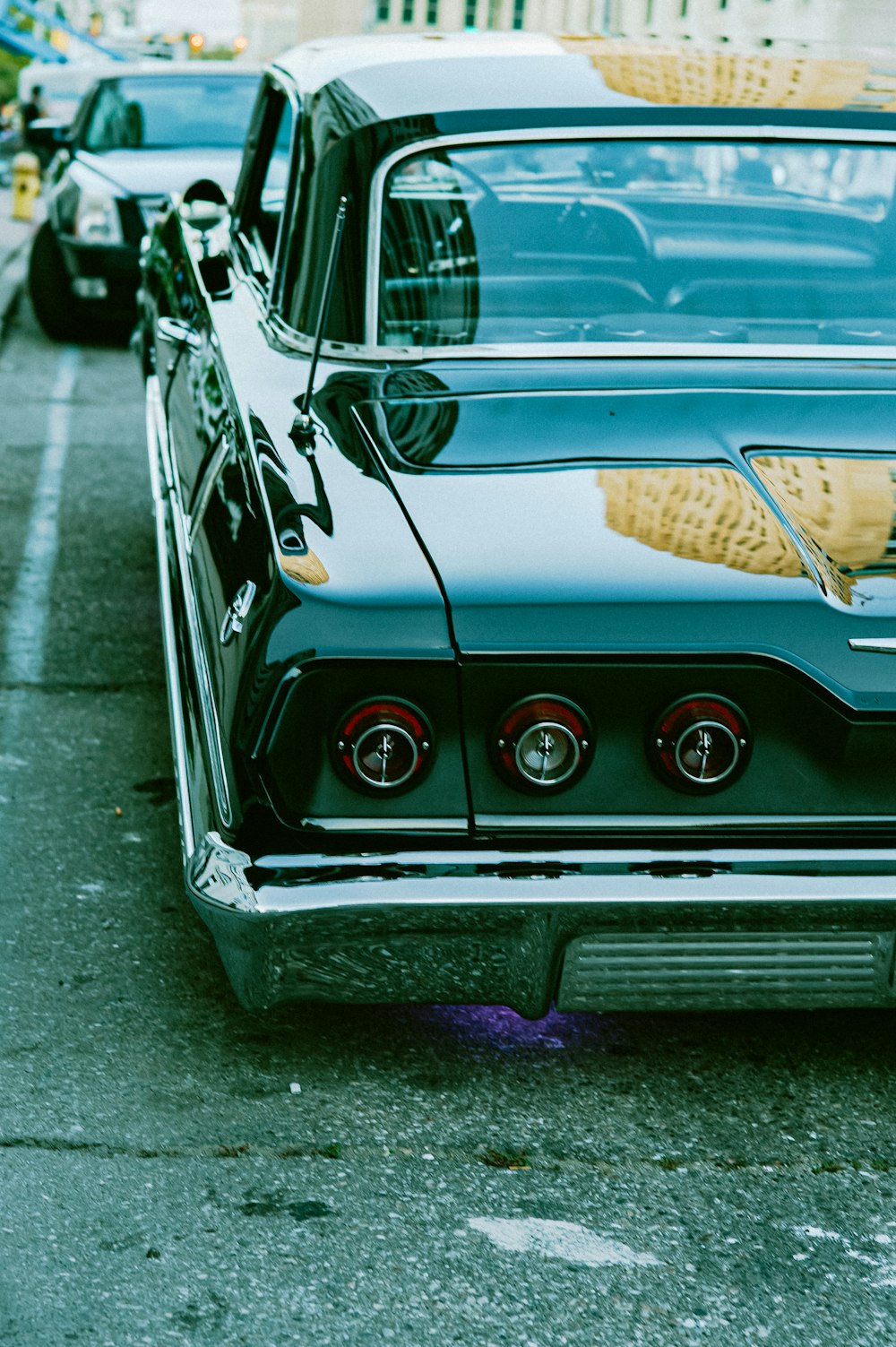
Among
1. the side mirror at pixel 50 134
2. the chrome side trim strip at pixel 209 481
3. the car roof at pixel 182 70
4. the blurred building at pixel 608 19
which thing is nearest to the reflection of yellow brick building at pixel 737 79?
the blurred building at pixel 608 19

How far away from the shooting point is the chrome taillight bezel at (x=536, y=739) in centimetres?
259

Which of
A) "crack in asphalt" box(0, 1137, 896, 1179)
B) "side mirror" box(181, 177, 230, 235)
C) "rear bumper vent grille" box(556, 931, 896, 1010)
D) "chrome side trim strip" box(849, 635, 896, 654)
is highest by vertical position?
"side mirror" box(181, 177, 230, 235)

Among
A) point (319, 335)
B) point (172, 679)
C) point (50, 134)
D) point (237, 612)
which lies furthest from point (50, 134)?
point (237, 612)

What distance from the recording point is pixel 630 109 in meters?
3.64

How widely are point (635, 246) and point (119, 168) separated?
687 cm

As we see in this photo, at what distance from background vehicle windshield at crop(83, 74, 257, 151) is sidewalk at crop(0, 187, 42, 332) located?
138 cm

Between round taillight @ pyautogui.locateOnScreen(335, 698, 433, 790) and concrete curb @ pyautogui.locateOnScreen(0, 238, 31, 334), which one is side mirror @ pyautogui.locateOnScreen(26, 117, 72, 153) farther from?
round taillight @ pyautogui.locateOnScreen(335, 698, 433, 790)

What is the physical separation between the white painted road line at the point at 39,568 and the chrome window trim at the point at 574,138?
2.12 metres

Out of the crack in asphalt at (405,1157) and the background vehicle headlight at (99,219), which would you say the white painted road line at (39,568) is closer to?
the background vehicle headlight at (99,219)

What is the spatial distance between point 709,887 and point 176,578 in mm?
1615

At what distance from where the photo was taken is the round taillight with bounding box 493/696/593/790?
102 inches

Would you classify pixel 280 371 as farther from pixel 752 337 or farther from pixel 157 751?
pixel 157 751

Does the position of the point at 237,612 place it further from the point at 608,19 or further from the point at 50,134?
the point at 608,19

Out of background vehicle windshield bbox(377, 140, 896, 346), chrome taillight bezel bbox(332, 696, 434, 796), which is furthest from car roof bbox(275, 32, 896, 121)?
chrome taillight bezel bbox(332, 696, 434, 796)
